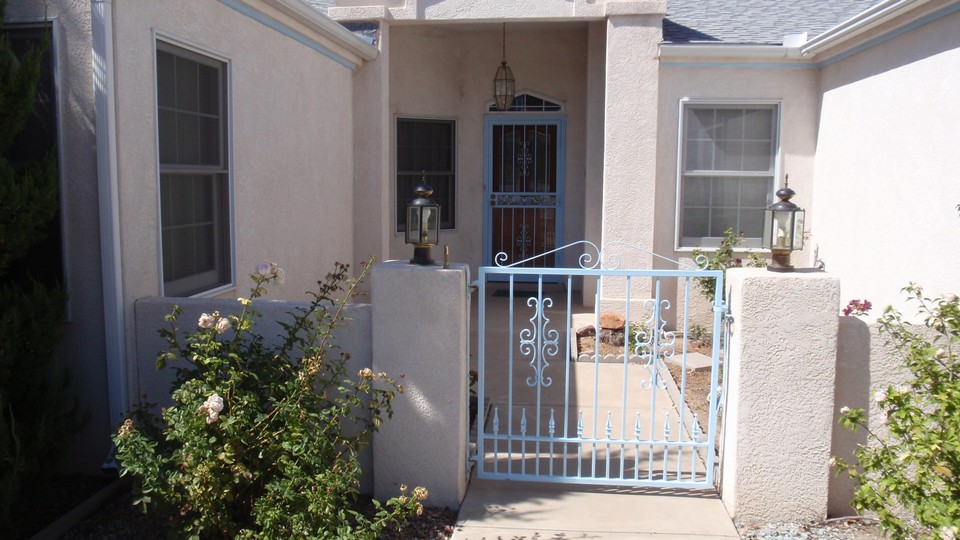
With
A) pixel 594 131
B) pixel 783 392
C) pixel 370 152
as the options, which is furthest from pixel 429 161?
pixel 783 392

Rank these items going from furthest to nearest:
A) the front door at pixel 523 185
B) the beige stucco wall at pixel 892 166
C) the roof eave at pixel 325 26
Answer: the front door at pixel 523 185
the roof eave at pixel 325 26
the beige stucco wall at pixel 892 166

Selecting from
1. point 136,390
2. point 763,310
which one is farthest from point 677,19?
point 136,390

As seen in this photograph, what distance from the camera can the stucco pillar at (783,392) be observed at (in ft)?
13.9

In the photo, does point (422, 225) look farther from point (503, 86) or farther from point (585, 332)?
point (503, 86)

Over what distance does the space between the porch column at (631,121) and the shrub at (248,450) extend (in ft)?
17.7

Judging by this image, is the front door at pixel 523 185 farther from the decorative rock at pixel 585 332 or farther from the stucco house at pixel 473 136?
the decorative rock at pixel 585 332

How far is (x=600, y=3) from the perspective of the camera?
29.9 feet

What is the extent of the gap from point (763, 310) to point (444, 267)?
1.67 m

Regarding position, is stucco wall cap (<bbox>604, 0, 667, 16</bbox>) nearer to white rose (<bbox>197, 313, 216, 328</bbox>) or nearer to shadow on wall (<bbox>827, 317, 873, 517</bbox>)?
shadow on wall (<bbox>827, 317, 873, 517</bbox>)

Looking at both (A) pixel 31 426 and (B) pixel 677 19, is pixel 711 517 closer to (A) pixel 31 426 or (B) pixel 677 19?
(A) pixel 31 426

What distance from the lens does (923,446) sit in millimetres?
3338

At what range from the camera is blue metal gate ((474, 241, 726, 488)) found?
4711 millimetres

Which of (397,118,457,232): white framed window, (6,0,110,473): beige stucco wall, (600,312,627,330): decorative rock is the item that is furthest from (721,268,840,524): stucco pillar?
(397,118,457,232): white framed window

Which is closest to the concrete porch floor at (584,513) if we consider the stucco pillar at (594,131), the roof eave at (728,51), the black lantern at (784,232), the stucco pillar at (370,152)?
the black lantern at (784,232)
